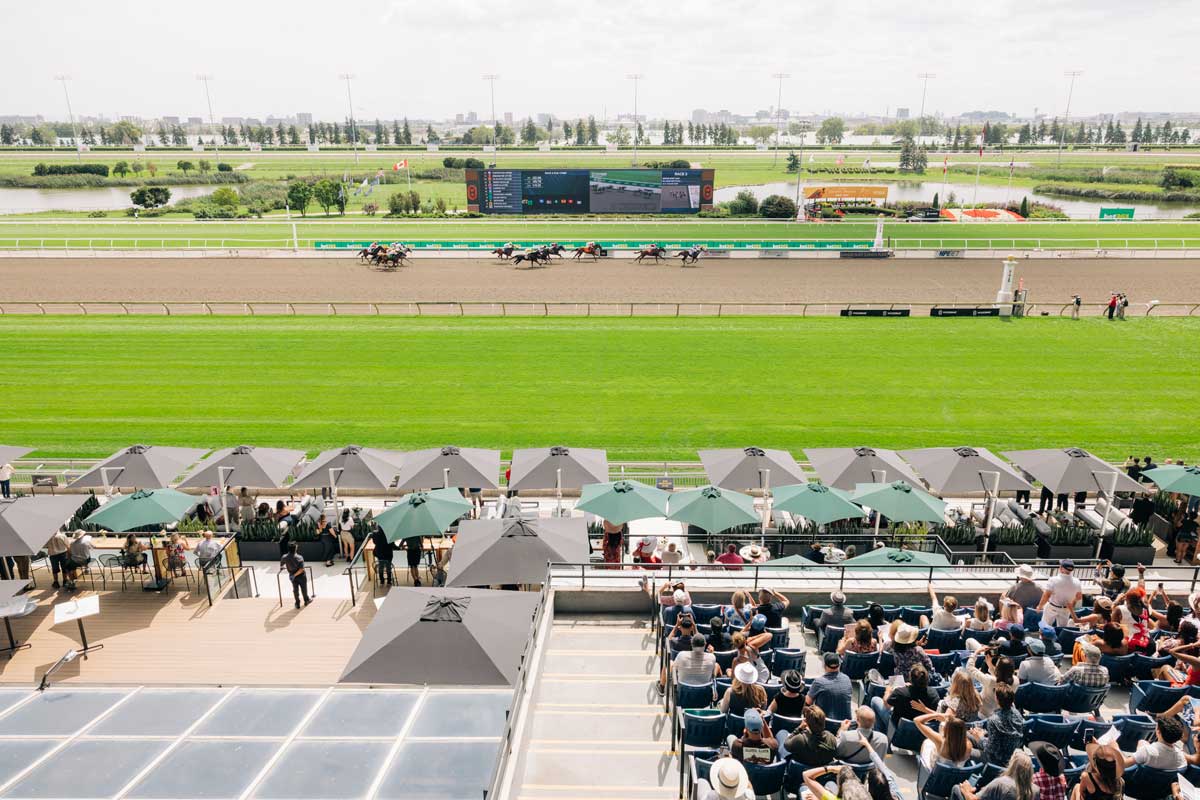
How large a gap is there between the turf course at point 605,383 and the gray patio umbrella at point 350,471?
172 inches

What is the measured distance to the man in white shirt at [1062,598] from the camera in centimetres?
867

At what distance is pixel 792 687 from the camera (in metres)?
6.40

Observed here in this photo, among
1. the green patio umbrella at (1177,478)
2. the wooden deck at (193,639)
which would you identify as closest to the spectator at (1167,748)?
the wooden deck at (193,639)

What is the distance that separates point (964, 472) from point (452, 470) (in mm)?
9620

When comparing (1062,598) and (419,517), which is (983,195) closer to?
(1062,598)

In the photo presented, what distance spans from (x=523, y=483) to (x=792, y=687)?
8948 millimetres

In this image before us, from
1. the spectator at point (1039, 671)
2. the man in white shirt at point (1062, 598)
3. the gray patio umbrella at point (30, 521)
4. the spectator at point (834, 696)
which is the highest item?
the spectator at point (834, 696)

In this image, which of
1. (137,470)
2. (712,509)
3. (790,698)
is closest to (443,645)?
(790,698)

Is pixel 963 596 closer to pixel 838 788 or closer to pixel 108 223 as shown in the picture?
pixel 838 788

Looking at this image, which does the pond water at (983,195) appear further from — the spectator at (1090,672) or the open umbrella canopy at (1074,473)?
the spectator at (1090,672)

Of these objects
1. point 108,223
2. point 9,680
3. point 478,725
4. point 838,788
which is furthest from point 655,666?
point 108,223

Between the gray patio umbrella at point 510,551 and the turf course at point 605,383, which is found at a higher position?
the gray patio umbrella at point 510,551

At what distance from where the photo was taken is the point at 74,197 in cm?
10669

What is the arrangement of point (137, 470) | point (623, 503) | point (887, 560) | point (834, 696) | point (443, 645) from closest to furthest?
point (834, 696) → point (443, 645) → point (887, 560) → point (623, 503) → point (137, 470)
